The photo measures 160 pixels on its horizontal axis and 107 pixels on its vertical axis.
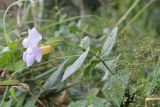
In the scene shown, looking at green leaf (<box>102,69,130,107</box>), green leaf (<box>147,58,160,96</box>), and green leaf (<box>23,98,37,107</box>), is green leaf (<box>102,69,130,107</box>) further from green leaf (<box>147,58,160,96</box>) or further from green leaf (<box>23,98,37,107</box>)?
green leaf (<box>23,98,37,107</box>)

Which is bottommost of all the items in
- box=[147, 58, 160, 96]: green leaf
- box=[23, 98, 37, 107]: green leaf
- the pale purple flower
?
box=[147, 58, 160, 96]: green leaf

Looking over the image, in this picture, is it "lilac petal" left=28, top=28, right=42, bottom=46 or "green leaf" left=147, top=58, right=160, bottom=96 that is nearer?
"green leaf" left=147, top=58, right=160, bottom=96

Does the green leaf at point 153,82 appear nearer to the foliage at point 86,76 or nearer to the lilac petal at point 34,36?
the foliage at point 86,76

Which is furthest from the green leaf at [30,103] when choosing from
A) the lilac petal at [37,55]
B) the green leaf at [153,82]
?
the green leaf at [153,82]

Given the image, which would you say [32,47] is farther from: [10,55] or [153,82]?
[153,82]

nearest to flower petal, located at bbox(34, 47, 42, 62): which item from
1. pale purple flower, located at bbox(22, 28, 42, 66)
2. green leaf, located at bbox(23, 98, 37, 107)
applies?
pale purple flower, located at bbox(22, 28, 42, 66)

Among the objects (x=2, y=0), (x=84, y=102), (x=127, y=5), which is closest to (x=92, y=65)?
(x=84, y=102)
